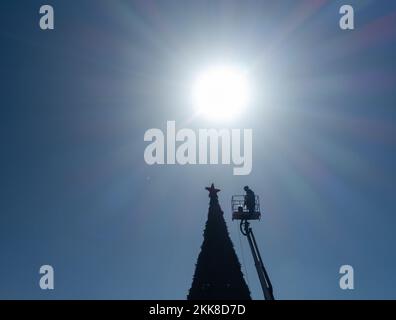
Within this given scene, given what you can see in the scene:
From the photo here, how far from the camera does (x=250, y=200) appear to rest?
3080 cm

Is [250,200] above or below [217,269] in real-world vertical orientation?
above

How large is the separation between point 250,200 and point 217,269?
17.6 ft

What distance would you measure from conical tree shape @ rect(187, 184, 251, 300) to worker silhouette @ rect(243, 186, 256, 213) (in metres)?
2.29

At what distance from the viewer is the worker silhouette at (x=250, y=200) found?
101ft

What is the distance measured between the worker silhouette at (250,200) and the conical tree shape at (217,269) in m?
2.29

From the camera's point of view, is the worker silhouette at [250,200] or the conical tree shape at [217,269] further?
the worker silhouette at [250,200]

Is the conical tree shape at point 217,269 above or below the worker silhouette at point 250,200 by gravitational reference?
below

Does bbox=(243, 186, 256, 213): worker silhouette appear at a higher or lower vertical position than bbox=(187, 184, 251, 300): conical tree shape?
higher

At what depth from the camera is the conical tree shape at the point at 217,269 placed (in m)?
26.3

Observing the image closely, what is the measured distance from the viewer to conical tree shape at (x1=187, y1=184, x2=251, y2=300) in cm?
2631

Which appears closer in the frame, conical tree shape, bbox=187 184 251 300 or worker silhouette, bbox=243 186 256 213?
conical tree shape, bbox=187 184 251 300

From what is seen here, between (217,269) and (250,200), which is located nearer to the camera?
(217,269)
